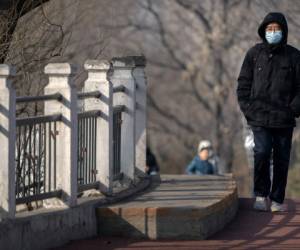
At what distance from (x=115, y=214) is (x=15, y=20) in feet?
8.72

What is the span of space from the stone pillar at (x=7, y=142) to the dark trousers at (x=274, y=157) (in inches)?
140

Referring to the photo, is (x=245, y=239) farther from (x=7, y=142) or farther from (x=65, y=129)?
(x=7, y=142)

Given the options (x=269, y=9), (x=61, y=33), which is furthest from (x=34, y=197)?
(x=269, y=9)

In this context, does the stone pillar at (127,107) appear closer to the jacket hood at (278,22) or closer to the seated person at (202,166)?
the jacket hood at (278,22)

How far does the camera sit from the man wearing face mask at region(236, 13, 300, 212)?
1331 centimetres

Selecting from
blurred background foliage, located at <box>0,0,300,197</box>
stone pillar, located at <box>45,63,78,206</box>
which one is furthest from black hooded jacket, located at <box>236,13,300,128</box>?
blurred background foliage, located at <box>0,0,300,197</box>

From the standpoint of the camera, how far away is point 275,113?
524 inches

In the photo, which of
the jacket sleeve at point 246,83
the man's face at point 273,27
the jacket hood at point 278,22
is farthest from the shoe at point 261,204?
the man's face at point 273,27

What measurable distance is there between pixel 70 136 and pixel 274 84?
2482 mm

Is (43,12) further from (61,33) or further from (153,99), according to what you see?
(153,99)

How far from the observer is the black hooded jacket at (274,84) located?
13.3m

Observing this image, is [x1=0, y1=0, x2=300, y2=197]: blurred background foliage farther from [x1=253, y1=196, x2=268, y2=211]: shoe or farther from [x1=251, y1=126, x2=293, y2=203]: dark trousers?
[x1=251, y1=126, x2=293, y2=203]: dark trousers

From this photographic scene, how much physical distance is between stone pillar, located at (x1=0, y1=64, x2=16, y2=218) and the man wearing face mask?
3.44 meters

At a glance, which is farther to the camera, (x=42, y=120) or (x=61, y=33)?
(x=61, y=33)
